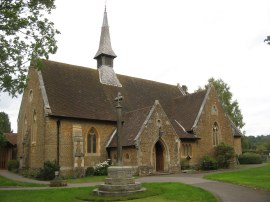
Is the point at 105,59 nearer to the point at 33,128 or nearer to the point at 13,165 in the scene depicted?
the point at 33,128

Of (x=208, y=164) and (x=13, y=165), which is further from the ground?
(x=13, y=165)

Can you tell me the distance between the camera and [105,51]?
3644 cm

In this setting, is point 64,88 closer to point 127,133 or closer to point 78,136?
point 78,136

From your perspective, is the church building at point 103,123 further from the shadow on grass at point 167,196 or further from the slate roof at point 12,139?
the shadow on grass at point 167,196

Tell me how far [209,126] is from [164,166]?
28.3ft

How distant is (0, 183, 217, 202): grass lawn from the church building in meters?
9.61

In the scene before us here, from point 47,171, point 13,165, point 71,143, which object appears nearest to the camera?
point 47,171

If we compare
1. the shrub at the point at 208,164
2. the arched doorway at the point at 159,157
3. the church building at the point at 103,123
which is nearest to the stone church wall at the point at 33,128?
the church building at the point at 103,123

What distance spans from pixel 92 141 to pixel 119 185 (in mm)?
13763

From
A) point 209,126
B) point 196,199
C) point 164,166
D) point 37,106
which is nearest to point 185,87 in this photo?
point 209,126

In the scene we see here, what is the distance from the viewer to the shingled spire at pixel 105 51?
36.2m

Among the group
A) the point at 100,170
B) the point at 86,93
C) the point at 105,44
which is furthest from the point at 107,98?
the point at 105,44

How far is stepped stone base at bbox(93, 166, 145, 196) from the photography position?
14906 mm

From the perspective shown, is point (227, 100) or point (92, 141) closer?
point (92, 141)
